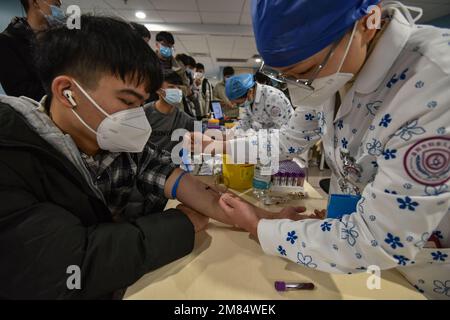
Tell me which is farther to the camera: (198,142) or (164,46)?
(164,46)

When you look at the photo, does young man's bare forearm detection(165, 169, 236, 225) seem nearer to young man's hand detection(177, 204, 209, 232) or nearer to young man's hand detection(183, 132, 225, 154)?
young man's hand detection(177, 204, 209, 232)

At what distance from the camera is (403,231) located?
1.57 ft

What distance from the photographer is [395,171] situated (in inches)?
19.1

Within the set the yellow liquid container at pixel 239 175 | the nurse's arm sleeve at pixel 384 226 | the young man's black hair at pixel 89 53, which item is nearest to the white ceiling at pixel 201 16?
A: the young man's black hair at pixel 89 53

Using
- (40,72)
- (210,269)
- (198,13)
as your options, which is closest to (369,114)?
(210,269)

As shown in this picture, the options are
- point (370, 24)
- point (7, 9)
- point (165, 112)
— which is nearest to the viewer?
point (370, 24)

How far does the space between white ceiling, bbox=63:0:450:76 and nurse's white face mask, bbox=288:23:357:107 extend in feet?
11.1

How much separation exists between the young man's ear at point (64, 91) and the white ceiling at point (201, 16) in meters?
3.05

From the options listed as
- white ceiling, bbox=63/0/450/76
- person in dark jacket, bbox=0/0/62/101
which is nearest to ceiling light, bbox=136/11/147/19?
white ceiling, bbox=63/0/450/76

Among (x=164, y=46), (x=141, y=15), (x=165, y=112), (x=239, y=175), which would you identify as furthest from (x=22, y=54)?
(x=141, y=15)

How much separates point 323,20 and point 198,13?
5.20m

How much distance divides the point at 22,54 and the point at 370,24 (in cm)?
183

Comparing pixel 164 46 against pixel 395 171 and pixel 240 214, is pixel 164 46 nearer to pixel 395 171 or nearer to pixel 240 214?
pixel 240 214

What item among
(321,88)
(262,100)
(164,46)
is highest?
(164,46)
